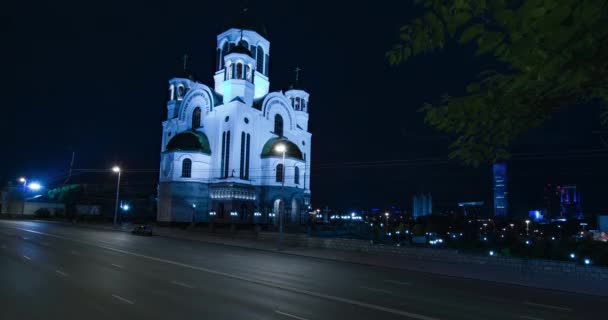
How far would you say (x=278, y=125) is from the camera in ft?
209

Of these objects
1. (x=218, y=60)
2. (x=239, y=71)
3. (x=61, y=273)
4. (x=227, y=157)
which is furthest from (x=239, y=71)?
(x=61, y=273)

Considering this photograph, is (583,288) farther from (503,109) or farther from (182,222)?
(182,222)

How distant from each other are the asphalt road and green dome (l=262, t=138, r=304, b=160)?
38449mm

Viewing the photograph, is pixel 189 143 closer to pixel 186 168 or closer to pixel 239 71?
pixel 186 168

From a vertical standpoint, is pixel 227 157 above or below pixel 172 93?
below

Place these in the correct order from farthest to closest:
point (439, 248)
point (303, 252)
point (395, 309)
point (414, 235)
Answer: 1. point (414, 235)
2. point (303, 252)
3. point (439, 248)
4. point (395, 309)

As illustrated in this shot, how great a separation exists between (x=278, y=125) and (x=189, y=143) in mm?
14259

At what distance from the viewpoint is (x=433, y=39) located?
3676mm

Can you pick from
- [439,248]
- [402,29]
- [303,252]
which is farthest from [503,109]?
[303,252]

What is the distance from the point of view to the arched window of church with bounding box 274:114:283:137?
2493 inches

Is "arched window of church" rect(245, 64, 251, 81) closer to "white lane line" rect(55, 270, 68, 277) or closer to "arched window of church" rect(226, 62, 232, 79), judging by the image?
"arched window of church" rect(226, 62, 232, 79)

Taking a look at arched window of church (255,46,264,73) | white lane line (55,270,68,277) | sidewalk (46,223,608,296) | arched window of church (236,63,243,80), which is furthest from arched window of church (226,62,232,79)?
white lane line (55,270,68,277)

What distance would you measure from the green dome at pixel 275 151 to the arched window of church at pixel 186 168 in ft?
32.3

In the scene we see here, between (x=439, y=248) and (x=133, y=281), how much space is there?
16219 mm
